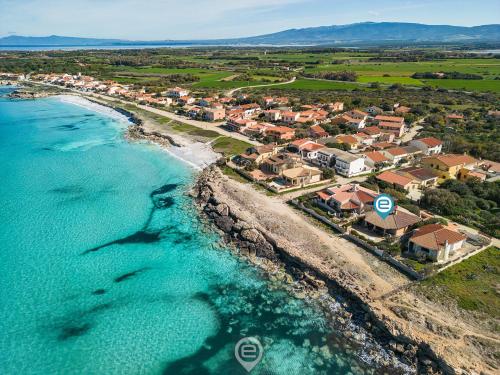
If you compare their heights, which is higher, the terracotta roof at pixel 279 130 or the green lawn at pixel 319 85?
the terracotta roof at pixel 279 130

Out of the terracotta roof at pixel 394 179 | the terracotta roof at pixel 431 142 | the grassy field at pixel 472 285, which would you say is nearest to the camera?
the grassy field at pixel 472 285

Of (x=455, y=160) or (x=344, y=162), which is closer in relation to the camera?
(x=344, y=162)

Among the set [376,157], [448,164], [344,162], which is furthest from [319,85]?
[344,162]

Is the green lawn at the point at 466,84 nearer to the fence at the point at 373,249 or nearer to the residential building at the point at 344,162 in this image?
the residential building at the point at 344,162

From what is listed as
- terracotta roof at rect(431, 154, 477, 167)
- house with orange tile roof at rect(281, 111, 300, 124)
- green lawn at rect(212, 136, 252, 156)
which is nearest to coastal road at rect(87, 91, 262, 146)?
green lawn at rect(212, 136, 252, 156)

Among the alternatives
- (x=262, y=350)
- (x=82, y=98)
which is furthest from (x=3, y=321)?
(x=82, y=98)

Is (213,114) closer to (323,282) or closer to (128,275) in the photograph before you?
(128,275)

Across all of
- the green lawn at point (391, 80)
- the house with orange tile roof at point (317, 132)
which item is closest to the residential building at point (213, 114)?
the house with orange tile roof at point (317, 132)
